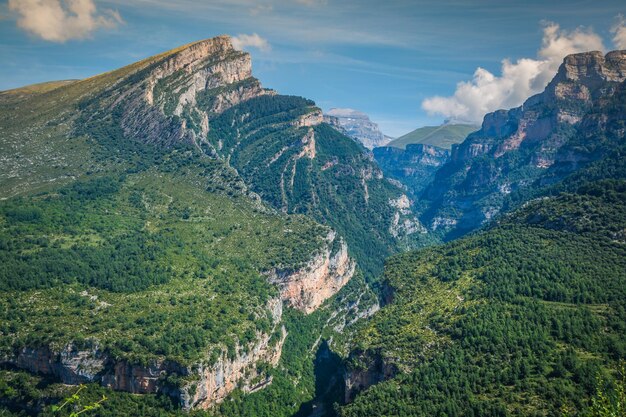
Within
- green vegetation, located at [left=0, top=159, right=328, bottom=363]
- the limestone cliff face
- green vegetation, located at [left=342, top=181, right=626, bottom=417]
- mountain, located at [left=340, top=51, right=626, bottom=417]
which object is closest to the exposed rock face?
mountain, located at [left=340, top=51, right=626, bottom=417]

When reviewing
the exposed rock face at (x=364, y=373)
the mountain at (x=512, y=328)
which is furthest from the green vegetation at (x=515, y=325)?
the exposed rock face at (x=364, y=373)

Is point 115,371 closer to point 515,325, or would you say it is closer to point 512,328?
point 512,328

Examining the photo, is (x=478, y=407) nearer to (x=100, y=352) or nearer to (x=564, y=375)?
(x=564, y=375)

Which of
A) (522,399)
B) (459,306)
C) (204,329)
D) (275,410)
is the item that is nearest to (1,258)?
(204,329)

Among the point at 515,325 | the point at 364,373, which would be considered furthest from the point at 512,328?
the point at 364,373

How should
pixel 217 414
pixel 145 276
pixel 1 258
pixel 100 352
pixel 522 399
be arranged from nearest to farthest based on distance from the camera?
pixel 522 399
pixel 100 352
pixel 217 414
pixel 1 258
pixel 145 276

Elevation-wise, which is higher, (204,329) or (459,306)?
(204,329)

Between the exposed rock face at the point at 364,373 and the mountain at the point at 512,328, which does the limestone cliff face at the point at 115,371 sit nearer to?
the mountain at the point at 512,328

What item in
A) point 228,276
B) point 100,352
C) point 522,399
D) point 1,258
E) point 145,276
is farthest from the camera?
point 228,276
